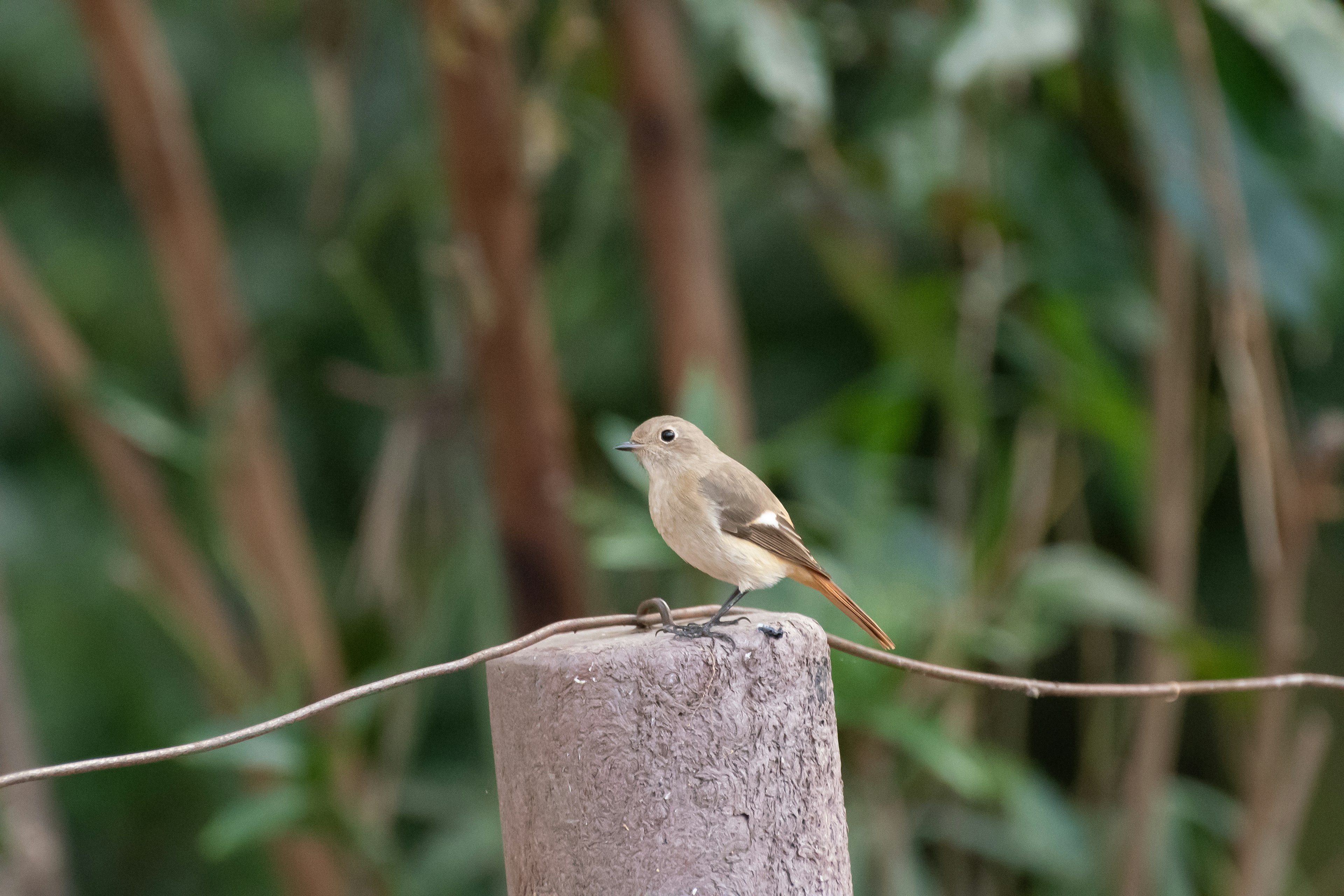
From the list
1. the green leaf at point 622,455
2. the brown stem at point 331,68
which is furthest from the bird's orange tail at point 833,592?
the brown stem at point 331,68

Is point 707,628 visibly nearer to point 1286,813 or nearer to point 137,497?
point 1286,813

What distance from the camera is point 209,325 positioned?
2.52 metres

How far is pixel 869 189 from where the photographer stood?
2555 mm

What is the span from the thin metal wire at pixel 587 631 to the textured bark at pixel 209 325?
1.50m

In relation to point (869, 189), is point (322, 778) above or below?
below

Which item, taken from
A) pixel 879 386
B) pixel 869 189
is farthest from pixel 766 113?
pixel 879 386

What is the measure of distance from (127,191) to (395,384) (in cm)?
142

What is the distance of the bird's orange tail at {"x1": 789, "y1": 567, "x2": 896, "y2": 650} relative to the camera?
1.31 metres

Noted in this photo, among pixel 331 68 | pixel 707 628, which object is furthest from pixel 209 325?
pixel 707 628

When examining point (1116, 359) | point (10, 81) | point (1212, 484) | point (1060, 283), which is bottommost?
point (1212, 484)

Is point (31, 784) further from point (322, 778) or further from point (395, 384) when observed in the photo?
point (395, 384)

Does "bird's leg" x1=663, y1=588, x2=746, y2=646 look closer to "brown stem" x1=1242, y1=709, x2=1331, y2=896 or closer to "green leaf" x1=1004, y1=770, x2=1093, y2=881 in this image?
"brown stem" x1=1242, y1=709, x2=1331, y2=896

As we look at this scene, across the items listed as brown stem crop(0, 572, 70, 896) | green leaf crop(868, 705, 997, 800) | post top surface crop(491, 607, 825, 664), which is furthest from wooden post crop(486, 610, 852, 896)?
brown stem crop(0, 572, 70, 896)

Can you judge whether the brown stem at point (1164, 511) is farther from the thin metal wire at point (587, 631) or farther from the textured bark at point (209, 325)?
the textured bark at point (209, 325)
